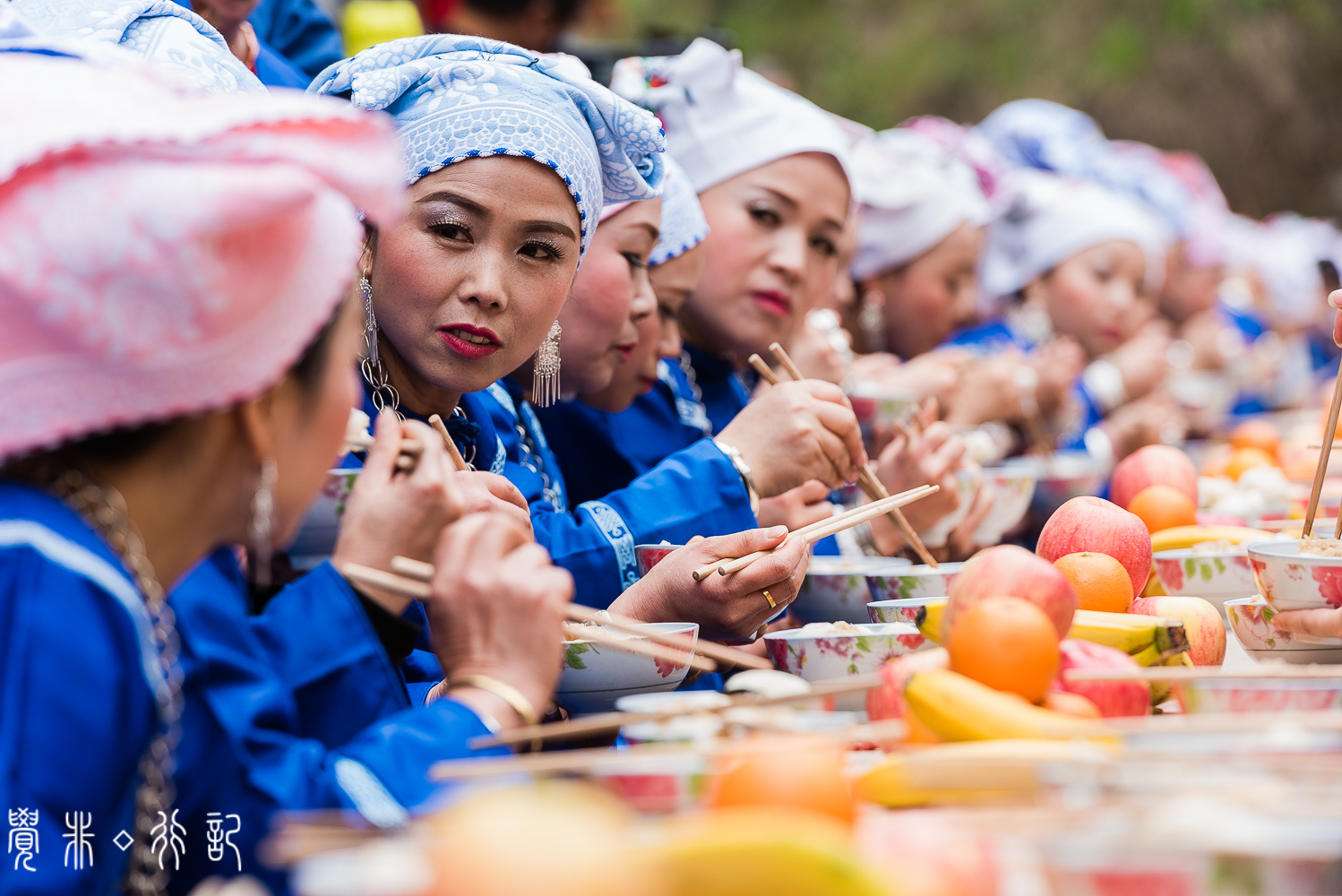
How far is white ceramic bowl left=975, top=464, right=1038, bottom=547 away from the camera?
3.21 m

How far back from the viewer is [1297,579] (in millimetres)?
1860

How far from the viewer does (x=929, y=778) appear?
1096 mm

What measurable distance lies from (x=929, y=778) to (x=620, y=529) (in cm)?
136

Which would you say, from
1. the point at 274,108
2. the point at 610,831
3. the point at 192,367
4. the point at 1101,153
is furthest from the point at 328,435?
the point at 1101,153

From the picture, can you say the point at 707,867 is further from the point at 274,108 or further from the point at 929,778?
the point at 274,108

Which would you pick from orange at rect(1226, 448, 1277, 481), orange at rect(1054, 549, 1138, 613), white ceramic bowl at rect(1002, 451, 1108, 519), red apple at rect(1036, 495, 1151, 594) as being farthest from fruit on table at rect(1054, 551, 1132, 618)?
orange at rect(1226, 448, 1277, 481)

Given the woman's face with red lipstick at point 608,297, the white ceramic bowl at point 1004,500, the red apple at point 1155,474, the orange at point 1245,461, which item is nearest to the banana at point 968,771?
the woman's face with red lipstick at point 608,297

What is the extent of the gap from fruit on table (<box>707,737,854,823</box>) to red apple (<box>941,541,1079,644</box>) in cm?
40

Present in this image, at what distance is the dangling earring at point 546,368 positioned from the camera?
2455 millimetres

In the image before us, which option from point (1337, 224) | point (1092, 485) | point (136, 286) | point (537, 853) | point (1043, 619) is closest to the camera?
point (537, 853)

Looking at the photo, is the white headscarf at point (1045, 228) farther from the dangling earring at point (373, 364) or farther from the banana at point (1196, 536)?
the dangling earring at point (373, 364)

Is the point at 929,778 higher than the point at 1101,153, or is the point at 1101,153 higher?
the point at 1101,153

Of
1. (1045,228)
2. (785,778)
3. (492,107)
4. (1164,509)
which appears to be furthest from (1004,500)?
(1045,228)

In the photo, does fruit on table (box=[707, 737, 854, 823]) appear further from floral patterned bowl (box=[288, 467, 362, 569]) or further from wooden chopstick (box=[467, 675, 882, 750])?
floral patterned bowl (box=[288, 467, 362, 569])
